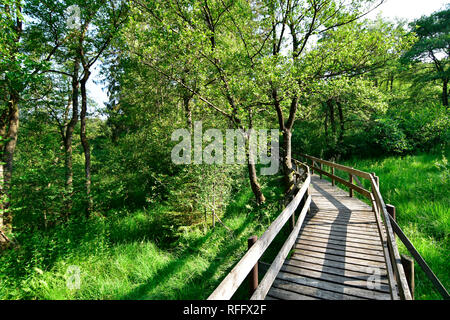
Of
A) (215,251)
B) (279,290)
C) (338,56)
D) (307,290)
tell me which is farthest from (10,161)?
(338,56)

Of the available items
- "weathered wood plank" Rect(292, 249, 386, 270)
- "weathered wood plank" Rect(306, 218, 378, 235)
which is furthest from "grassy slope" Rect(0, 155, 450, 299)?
"weathered wood plank" Rect(292, 249, 386, 270)

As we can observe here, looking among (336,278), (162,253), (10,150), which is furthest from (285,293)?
(10,150)

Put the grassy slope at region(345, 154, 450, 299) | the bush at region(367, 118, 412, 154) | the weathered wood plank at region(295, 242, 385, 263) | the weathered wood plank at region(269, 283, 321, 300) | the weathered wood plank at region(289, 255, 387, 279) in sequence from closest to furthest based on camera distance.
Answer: the weathered wood plank at region(269, 283, 321, 300), the weathered wood plank at region(289, 255, 387, 279), the weathered wood plank at region(295, 242, 385, 263), the grassy slope at region(345, 154, 450, 299), the bush at region(367, 118, 412, 154)

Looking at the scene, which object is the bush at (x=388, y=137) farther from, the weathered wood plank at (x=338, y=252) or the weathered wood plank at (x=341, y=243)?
the weathered wood plank at (x=338, y=252)

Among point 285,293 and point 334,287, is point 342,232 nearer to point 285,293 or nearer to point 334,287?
point 334,287

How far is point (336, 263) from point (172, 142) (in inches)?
291

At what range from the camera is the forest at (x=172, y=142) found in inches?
199

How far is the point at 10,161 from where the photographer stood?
271 inches

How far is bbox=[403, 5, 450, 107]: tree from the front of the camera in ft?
46.7

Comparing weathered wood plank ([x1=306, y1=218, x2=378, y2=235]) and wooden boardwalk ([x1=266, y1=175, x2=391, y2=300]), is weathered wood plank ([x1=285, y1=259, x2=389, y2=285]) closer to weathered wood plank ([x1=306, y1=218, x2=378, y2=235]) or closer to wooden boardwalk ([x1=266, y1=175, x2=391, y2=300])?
wooden boardwalk ([x1=266, y1=175, x2=391, y2=300])

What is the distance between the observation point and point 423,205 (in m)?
6.10

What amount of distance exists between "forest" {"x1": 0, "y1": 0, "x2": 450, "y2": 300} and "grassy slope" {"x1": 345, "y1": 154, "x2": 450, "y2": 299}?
48mm
